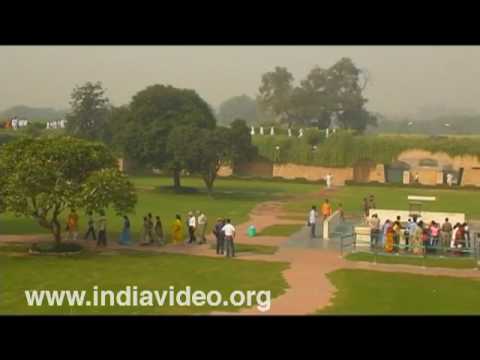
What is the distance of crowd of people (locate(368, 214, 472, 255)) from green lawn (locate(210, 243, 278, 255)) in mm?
2550

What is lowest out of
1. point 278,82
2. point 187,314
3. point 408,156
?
point 187,314

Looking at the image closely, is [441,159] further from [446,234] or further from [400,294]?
[400,294]

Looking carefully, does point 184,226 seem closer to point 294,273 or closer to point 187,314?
point 294,273

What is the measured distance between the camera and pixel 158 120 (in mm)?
30250

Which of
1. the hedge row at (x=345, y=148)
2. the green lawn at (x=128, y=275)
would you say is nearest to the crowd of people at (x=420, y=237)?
the green lawn at (x=128, y=275)

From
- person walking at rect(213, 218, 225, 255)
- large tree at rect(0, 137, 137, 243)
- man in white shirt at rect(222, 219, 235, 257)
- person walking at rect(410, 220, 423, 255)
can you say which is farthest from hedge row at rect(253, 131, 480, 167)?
large tree at rect(0, 137, 137, 243)

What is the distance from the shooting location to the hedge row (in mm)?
44031

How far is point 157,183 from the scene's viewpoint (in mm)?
34656

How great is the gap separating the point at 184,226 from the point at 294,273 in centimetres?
692

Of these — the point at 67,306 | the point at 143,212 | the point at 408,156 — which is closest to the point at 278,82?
the point at 408,156

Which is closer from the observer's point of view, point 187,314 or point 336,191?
point 187,314

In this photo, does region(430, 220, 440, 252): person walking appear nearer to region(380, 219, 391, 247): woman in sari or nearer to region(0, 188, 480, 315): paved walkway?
region(380, 219, 391, 247): woman in sari

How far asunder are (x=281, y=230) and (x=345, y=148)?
2566 cm

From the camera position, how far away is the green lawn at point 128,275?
1105 centimetres
